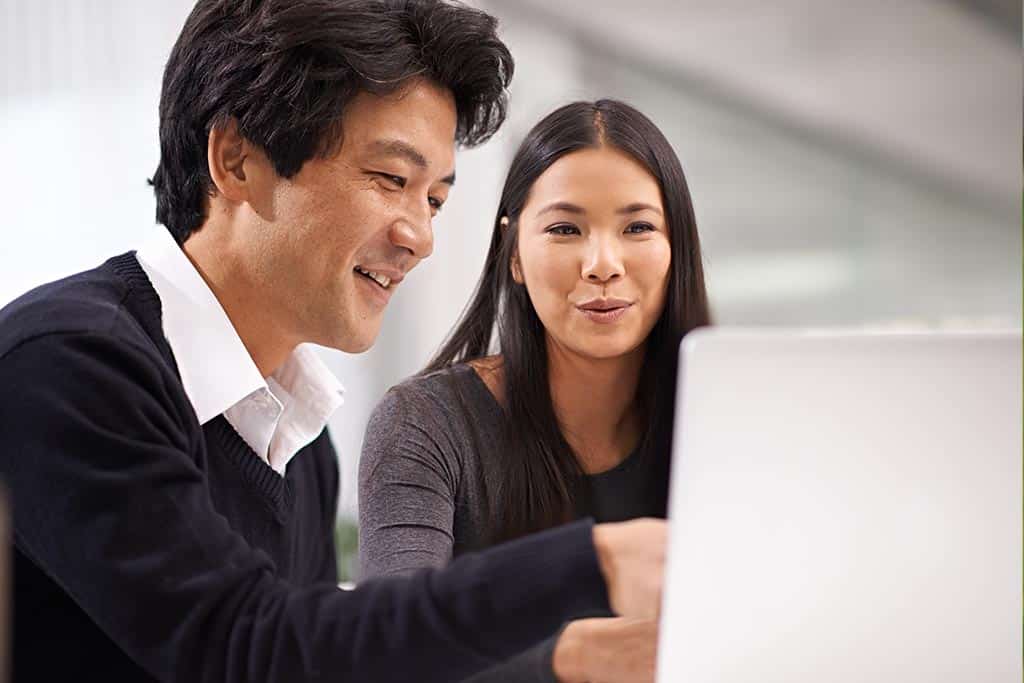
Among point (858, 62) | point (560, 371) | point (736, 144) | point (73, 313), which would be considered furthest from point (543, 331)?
point (736, 144)

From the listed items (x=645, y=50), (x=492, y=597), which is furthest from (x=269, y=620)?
(x=645, y=50)

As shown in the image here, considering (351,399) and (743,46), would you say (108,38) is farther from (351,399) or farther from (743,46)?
(743,46)

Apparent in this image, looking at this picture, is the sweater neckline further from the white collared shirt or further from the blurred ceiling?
the blurred ceiling

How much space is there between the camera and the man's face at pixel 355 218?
48.1 inches

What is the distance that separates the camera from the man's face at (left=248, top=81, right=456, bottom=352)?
1222 mm

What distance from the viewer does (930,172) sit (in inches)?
181

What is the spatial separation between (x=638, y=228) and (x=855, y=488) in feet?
2.16

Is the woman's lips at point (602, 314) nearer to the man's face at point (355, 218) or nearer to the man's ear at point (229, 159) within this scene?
the man's face at point (355, 218)

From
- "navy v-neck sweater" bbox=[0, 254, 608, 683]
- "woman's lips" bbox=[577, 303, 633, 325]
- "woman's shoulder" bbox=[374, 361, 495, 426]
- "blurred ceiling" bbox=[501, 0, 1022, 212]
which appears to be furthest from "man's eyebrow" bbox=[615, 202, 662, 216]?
"blurred ceiling" bbox=[501, 0, 1022, 212]

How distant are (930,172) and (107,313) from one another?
4.05m

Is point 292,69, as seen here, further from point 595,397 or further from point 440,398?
point 595,397

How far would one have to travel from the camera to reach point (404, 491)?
1294 mm

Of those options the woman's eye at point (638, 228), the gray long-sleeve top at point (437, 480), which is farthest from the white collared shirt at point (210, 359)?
the woman's eye at point (638, 228)

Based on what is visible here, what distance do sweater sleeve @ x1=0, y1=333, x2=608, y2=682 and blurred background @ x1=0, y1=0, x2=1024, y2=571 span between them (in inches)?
88.3
